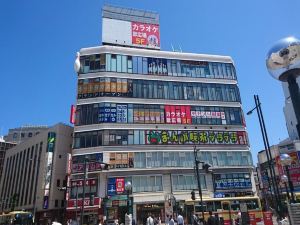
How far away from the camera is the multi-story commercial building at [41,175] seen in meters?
41.2

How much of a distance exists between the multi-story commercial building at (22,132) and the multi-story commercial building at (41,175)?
3329 centimetres

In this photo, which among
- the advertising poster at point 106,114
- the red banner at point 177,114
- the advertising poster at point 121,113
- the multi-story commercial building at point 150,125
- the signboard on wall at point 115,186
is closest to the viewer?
the signboard on wall at point 115,186

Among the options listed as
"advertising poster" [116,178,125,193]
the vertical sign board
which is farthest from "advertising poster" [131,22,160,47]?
"advertising poster" [116,178,125,193]

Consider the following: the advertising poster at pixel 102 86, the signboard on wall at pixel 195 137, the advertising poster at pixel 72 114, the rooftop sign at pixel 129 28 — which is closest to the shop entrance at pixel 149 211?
the signboard on wall at pixel 195 137

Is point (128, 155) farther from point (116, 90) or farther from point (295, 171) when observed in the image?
point (295, 171)

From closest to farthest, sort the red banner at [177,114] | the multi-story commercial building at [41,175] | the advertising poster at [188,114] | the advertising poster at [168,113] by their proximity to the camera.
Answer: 1. the advertising poster at [168,113]
2. the red banner at [177,114]
3. the advertising poster at [188,114]
4. the multi-story commercial building at [41,175]

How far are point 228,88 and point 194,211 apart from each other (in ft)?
77.1

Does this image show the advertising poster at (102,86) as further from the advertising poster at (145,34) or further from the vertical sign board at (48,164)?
the vertical sign board at (48,164)

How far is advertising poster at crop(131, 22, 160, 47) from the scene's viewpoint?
45.9 m

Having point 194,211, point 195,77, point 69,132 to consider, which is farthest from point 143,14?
point 194,211

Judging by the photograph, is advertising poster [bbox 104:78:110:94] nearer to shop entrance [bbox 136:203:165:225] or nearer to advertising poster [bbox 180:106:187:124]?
advertising poster [bbox 180:106:187:124]

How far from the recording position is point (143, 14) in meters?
47.8

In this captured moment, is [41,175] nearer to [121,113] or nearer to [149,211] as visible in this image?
[121,113]

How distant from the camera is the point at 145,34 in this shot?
4672 centimetres
